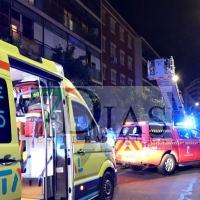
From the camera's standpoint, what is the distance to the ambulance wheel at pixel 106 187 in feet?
19.5

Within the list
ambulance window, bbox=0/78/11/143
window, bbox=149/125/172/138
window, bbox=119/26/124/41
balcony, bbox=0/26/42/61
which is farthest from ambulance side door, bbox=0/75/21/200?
window, bbox=119/26/124/41

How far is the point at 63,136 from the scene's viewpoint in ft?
16.4

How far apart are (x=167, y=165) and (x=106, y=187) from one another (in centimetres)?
440

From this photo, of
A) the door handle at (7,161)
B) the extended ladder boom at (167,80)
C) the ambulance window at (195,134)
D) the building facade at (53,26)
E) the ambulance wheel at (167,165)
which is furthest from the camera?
the building facade at (53,26)

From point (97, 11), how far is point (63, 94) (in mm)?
25618

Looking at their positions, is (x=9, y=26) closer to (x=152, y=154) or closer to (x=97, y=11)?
(x=152, y=154)

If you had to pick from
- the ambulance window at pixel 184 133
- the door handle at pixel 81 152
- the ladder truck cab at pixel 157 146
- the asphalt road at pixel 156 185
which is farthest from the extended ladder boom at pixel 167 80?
the door handle at pixel 81 152

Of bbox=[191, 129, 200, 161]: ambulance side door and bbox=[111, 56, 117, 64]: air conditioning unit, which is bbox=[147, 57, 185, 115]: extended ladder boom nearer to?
bbox=[191, 129, 200, 161]: ambulance side door

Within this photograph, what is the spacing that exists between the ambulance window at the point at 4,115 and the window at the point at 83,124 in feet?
5.74

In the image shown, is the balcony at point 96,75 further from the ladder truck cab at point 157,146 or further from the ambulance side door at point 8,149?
the ambulance side door at point 8,149

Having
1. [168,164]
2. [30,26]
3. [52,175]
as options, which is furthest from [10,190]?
[30,26]

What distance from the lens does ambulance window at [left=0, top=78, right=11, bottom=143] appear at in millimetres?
3568

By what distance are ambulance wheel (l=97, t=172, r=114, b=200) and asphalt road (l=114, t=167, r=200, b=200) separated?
2.46 feet

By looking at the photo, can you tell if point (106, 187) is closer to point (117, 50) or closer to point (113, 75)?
point (113, 75)
